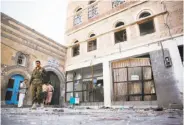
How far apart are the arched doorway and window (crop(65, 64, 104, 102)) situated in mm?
756

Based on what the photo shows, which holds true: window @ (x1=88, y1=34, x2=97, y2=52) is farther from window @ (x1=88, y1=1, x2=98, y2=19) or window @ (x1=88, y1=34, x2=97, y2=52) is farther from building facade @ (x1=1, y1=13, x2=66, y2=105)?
building facade @ (x1=1, y1=13, x2=66, y2=105)

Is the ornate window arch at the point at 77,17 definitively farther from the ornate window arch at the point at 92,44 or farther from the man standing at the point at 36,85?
the man standing at the point at 36,85

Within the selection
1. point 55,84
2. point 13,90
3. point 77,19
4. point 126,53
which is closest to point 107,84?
point 126,53

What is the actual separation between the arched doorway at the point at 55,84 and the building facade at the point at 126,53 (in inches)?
30.1

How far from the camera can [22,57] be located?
30.6 ft

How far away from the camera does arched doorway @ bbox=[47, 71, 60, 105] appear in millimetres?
11523

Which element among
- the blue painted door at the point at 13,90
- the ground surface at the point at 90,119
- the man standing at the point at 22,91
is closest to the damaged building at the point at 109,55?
the blue painted door at the point at 13,90

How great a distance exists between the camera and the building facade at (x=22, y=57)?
8216 mm

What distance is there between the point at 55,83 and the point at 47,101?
1.91m

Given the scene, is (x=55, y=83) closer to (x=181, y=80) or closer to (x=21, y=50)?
(x=21, y=50)

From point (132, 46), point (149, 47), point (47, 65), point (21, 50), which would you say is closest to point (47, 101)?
point (47, 65)

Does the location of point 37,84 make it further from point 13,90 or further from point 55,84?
point 55,84

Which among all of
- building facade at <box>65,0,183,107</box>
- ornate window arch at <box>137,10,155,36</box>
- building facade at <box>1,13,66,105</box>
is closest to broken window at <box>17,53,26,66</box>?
building facade at <box>1,13,66,105</box>

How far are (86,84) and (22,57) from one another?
493 cm
